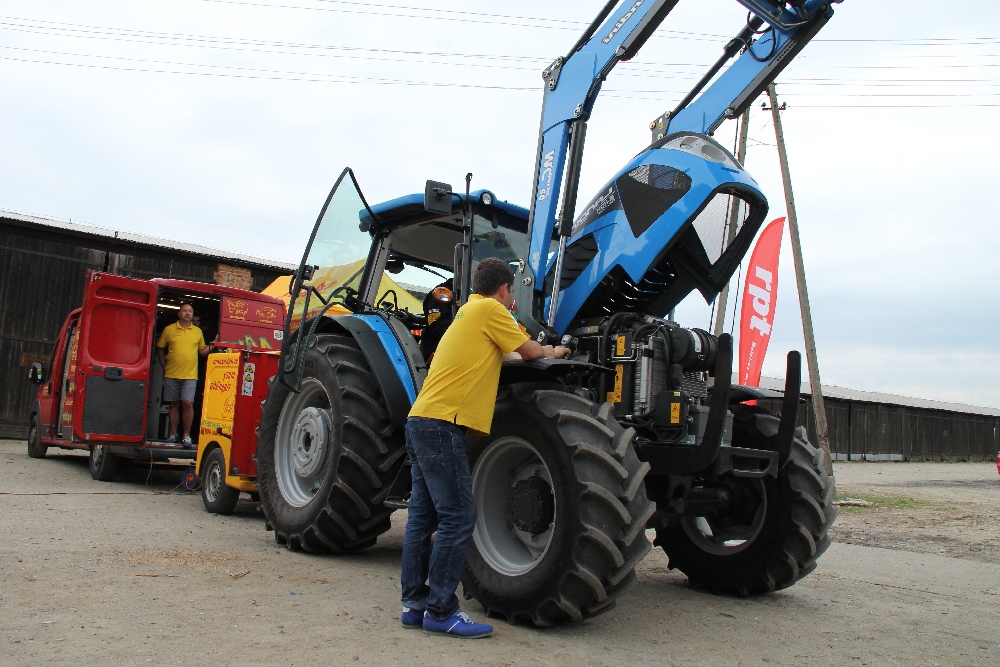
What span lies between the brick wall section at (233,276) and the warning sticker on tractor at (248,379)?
12.7 m

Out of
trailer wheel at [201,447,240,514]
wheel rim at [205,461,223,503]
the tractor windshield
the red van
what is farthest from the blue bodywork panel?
the red van

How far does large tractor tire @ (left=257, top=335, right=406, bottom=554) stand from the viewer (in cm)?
554

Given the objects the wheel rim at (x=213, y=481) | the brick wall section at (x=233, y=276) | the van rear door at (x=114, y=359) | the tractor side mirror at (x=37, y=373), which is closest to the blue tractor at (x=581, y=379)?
the wheel rim at (x=213, y=481)

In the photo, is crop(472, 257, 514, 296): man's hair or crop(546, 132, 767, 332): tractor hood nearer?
crop(472, 257, 514, 296): man's hair

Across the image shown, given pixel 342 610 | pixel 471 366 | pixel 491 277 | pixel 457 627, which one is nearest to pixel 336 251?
pixel 491 277

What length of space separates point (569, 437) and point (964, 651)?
223 centimetres

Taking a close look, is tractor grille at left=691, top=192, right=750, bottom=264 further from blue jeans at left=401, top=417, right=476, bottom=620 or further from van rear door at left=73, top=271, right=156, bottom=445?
van rear door at left=73, top=271, right=156, bottom=445

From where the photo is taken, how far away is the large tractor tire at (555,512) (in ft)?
12.7

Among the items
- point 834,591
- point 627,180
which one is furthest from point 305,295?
point 834,591

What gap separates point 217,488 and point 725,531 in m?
5.02

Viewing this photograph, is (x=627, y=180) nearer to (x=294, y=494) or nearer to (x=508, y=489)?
(x=508, y=489)

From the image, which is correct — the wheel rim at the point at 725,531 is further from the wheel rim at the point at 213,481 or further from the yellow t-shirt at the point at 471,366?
the wheel rim at the point at 213,481

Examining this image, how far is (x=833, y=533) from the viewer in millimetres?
9195

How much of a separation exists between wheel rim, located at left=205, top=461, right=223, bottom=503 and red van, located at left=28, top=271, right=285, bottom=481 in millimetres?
1751
